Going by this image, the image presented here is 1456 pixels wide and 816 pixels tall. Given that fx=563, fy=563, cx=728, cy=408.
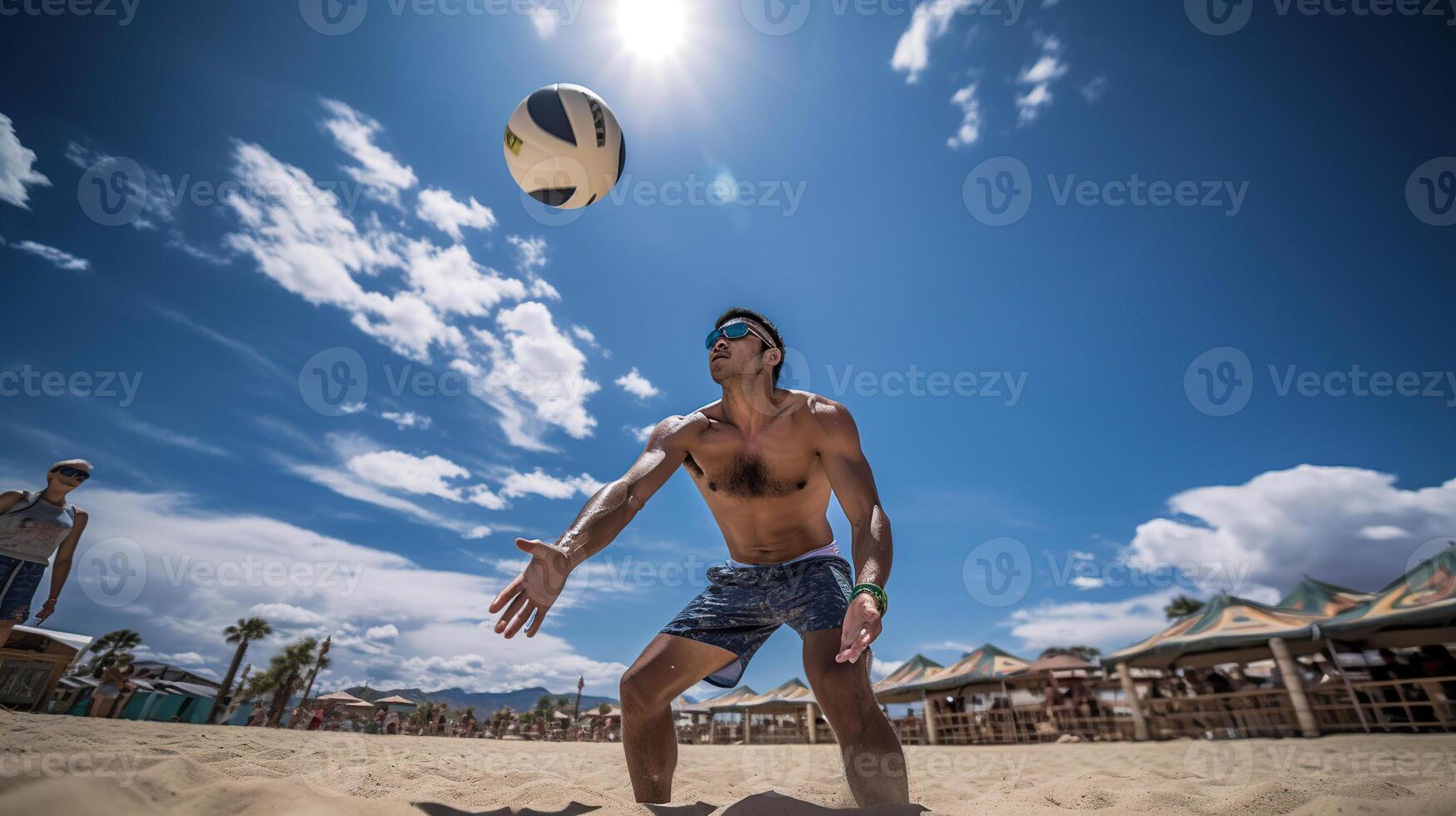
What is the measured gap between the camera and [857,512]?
2.46 m

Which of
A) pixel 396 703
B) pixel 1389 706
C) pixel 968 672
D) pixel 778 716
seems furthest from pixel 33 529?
pixel 396 703

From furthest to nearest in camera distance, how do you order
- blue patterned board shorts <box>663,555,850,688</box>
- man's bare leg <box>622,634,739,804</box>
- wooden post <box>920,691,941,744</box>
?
wooden post <box>920,691,941,744</box> → blue patterned board shorts <box>663,555,850,688</box> → man's bare leg <box>622,634,739,804</box>

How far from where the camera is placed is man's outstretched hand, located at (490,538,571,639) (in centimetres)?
191

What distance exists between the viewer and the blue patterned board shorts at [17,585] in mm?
4340

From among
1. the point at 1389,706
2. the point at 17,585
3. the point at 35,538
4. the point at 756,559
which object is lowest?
the point at 1389,706

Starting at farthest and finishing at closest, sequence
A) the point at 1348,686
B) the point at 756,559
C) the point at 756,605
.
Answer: the point at 1348,686 → the point at 756,559 → the point at 756,605

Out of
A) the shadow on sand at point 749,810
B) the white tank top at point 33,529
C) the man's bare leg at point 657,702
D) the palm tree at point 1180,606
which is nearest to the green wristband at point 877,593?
the shadow on sand at point 749,810

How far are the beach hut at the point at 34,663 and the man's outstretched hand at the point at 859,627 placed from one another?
11.0m

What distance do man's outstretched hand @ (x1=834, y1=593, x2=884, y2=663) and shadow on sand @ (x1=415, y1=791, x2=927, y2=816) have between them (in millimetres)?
417

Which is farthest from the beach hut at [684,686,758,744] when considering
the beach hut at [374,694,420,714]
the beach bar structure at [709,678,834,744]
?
the beach hut at [374,694,420,714]

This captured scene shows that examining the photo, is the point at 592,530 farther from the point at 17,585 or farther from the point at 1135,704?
the point at 1135,704

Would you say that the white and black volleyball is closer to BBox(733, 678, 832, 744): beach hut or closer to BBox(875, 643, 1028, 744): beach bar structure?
BBox(875, 643, 1028, 744): beach bar structure

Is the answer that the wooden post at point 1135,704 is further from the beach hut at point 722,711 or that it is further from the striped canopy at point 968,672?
the beach hut at point 722,711

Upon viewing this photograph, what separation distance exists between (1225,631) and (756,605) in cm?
1216
